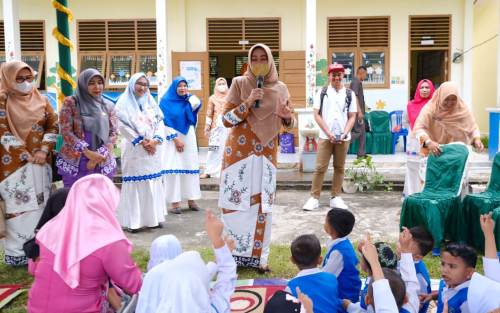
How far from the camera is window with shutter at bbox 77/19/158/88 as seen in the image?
1041 centimetres

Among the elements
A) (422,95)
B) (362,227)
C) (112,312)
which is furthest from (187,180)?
(112,312)

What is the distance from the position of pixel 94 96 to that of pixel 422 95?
3.79 m

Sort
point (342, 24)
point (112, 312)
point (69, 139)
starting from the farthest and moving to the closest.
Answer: point (342, 24)
point (69, 139)
point (112, 312)

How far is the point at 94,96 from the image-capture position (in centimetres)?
422

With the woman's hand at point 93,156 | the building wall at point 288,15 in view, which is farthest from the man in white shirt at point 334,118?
the building wall at point 288,15

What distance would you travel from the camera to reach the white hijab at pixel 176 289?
2.06m

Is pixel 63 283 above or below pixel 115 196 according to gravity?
below

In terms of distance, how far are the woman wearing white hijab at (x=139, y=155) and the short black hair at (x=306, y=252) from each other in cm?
279

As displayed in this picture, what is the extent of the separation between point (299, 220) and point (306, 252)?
3.11m

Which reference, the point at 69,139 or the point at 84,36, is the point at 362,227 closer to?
the point at 69,139

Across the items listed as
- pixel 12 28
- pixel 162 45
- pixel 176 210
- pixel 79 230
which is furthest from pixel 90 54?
pixel 79 230

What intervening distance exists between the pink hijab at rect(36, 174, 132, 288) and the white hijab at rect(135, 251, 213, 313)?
32 centimetres

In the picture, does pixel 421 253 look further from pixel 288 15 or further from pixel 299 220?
pixel 288 15

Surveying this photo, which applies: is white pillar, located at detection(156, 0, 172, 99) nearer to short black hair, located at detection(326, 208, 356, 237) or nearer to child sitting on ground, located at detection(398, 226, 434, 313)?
short black hair, located at detection(326, 208, 356, 237)
